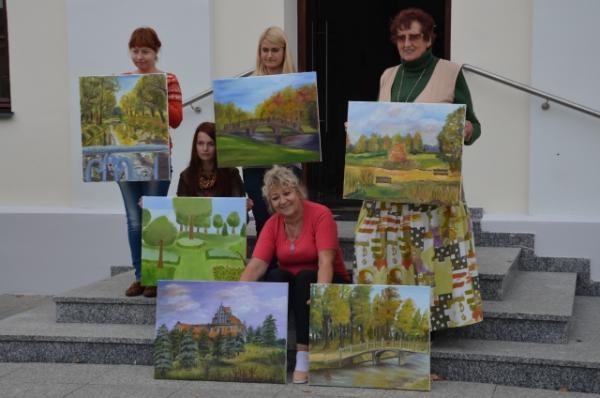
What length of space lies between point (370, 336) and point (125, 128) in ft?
6.47

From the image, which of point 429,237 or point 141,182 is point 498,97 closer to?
point 429,237

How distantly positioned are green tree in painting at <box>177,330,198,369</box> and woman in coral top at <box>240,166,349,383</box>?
17.4 inches

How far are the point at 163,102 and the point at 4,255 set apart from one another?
129 inches

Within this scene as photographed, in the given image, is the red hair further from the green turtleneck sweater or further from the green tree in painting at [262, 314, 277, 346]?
the green tree in painting at [262, 314, 277, 346]

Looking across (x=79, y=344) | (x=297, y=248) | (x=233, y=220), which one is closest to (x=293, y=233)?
(x=297, y=248)

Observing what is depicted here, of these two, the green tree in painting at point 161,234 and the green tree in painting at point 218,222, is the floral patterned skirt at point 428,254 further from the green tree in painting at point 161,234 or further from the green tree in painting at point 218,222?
the green tree in painting at point 161,234

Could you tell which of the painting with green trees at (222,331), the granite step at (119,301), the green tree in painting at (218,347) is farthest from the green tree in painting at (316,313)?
the granite step at (119,301)

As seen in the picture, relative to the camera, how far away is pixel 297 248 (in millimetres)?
4973

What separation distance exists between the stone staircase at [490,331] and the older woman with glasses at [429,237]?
0.92ft

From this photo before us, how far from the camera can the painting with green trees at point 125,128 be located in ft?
17.5

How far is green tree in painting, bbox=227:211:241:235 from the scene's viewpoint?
5281 mm

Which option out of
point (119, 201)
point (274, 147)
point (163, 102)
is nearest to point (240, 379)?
point (274, 147)

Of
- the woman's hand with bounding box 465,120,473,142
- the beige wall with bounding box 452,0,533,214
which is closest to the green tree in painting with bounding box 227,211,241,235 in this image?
the woman's hand with bounding box 465,120,473,142

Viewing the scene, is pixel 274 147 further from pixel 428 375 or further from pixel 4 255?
pixel 4 255
